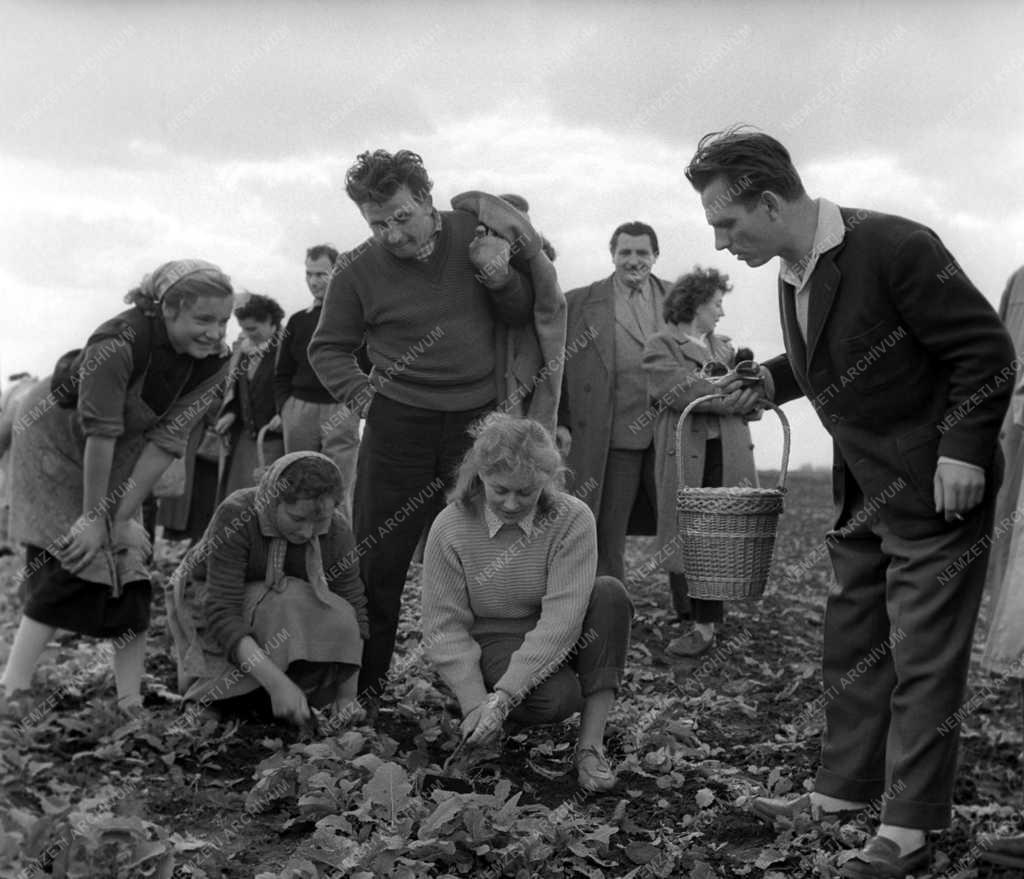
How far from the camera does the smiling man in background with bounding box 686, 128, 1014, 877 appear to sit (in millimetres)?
3352

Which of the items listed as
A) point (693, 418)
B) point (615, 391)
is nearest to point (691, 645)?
point (693, 418)

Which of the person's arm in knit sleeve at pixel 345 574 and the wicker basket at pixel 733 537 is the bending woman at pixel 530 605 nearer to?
the wicker basket at pixel 733 537

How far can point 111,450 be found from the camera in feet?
15.9

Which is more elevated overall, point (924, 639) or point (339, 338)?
point (339, 338)

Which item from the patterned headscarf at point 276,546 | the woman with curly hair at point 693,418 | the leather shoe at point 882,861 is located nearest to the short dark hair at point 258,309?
the woman with curly hair at point 693,418

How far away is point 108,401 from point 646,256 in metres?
3.36

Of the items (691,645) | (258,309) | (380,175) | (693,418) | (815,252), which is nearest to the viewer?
(815,252)

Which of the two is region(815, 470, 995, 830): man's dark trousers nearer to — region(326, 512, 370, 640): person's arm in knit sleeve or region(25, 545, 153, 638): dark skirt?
region(326, 512, 370, 640): person's arm in knit sleeve

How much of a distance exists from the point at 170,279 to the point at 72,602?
1299mm

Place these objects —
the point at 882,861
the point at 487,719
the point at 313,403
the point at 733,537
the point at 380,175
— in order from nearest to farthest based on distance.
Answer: the point at 882,861 < the point at 487,719 < the point at 380,175 < the point at 733,537 < the point at 313,403

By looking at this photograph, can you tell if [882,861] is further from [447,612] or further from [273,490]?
[273,490]

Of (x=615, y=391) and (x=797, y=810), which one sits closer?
(x=797, y=810)

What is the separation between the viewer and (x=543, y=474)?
4145mm

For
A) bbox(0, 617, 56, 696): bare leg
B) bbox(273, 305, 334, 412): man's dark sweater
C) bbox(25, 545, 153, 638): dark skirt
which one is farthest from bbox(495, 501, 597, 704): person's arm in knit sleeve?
bbox(273, 305, 334, 412): man's dark sweater
